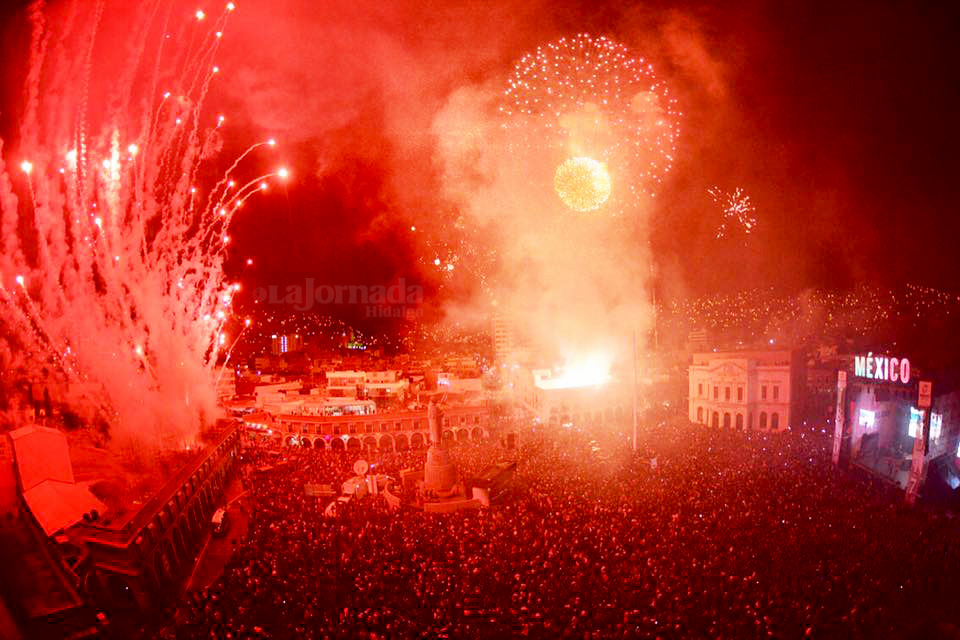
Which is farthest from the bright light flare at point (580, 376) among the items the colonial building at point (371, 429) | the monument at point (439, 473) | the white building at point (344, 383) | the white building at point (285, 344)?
the white building at point (285, 344)

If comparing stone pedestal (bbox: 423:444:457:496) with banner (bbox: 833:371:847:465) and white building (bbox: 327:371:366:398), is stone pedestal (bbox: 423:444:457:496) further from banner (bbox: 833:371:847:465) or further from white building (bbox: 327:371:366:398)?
white building (bbox: 327:371:366:398)

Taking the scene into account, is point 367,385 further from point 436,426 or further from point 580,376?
point 436,426

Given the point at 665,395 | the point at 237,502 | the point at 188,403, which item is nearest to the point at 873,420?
the point at 665,395

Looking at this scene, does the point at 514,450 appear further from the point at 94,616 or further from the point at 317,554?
the point at 94,616

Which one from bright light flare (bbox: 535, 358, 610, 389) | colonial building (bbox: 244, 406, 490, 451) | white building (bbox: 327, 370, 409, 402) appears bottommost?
colonial building (bbox: 244, 406, 490, 451)

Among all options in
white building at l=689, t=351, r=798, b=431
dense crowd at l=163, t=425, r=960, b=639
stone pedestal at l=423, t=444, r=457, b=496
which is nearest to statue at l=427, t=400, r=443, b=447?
stone pedestal at l=423, t=444, r=457, b=496

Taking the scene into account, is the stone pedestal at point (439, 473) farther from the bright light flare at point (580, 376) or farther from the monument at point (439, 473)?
the bright light flare at point (580, 376)
